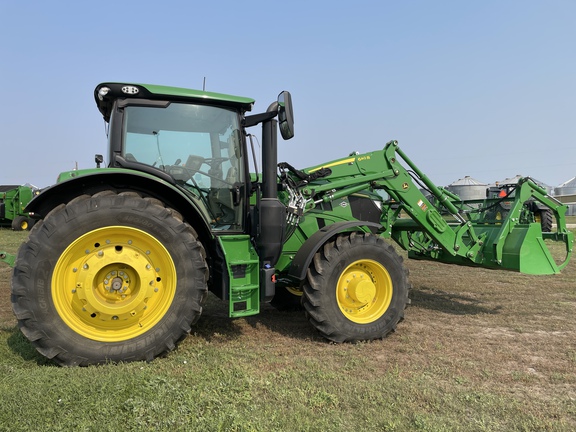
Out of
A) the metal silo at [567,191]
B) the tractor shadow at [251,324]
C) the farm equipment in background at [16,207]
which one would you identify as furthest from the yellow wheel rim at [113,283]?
the metal silo at [567,191]

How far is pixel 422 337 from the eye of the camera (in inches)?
182

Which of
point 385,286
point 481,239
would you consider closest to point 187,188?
point 385,286

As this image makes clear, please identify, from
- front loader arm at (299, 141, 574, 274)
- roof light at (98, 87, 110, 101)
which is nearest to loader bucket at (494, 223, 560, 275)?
front loader arm at (299, 141, 574, 274)

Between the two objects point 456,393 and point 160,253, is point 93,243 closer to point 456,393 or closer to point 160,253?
point 160,253

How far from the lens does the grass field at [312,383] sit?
2.75m

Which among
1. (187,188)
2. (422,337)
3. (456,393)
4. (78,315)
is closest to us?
(456,393)

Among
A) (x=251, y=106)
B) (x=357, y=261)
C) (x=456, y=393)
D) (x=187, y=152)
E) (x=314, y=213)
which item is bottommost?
(x=456, y=393)

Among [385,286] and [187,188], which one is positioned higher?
[187,188]


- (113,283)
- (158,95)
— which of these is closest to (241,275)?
(113,283)

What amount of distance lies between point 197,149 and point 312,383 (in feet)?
8.04

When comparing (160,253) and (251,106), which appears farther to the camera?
(251,106)

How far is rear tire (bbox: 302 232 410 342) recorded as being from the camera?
4.42 metres

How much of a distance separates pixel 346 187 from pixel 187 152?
1.96 m

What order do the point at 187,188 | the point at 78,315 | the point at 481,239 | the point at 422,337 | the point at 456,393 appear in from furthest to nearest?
the point at 481,239, the point at 422,337, the point at 187,188, the point at 78,315, the point at 456,393
